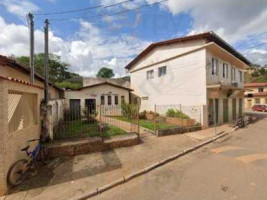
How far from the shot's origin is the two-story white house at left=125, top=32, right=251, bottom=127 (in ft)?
48.5

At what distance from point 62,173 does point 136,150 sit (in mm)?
3428

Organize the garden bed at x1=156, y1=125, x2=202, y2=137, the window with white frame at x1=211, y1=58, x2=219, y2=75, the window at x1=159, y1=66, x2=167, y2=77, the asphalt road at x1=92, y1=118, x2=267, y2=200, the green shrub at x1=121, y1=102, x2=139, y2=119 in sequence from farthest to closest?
the window at x1=159, y1=66, x2=167, y2=77
the green shrub at x1=121, y1=102, x2=139, y2=119
the window with white frame at x1=211, y1=58, x2=219, y2=75
the garden bed at x1=156, y1=125, x2=202, y2=137
the asphalt road at x1=92, y1=118, x2=267, y2=200

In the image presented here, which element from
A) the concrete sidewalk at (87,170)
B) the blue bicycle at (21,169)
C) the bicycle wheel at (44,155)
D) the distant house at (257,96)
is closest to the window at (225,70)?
the concrete sidewalk at (87,170)

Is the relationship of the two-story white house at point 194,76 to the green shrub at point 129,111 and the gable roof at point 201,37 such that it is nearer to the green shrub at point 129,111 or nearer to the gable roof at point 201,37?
the gable roof at point 201,37

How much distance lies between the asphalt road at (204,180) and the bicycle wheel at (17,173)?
2397 mm

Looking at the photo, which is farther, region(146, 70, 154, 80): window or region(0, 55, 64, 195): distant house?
region(146, 70, 154, 80): window

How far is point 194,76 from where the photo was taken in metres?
15.4

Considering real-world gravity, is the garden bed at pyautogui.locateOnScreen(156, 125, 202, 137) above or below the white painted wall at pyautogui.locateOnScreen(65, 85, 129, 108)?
below

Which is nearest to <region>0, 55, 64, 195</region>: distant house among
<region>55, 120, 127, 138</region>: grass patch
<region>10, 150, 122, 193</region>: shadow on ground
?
<region>10, 150, 122, 193</region>: shadow on ground

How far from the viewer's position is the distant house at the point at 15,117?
4793mm

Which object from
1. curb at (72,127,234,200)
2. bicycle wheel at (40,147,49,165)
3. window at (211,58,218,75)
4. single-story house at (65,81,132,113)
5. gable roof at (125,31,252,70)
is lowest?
curb at (72,127,234,200)

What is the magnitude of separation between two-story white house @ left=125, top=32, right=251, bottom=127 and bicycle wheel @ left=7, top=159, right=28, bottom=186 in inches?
436

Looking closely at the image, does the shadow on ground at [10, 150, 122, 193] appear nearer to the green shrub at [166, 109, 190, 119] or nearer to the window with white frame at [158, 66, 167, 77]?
the green shrub at [166, 109, 190, 119]

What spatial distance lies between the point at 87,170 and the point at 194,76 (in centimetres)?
1206
